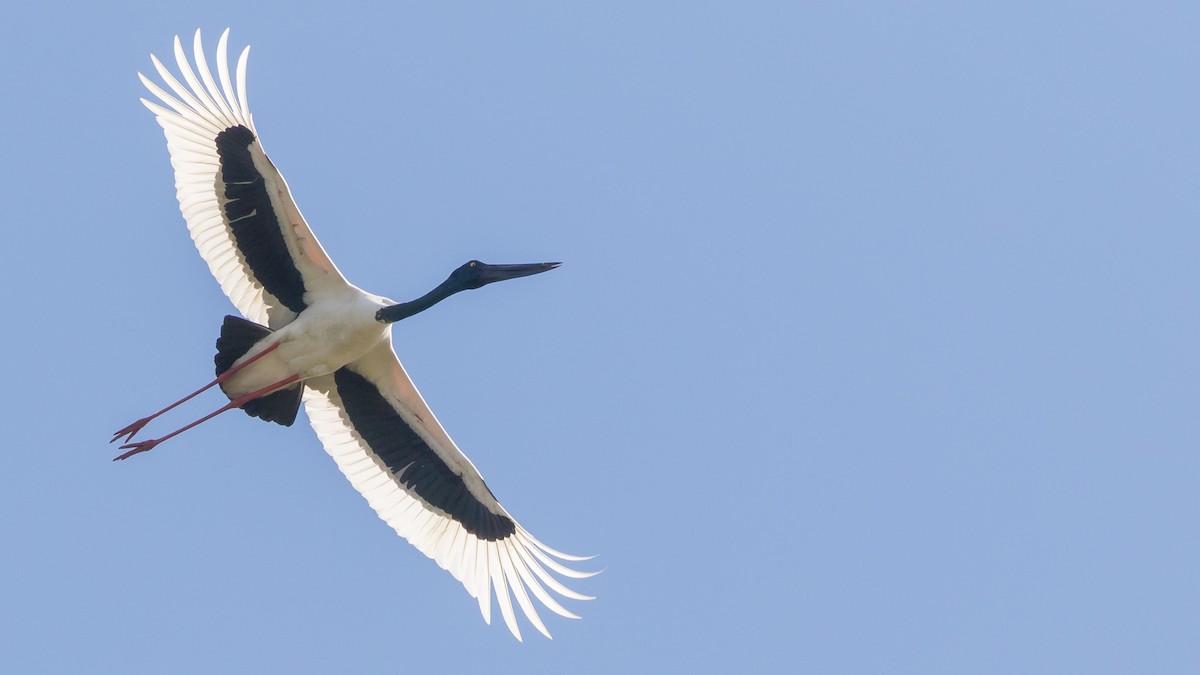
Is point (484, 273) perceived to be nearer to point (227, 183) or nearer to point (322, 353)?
point (322, 353)

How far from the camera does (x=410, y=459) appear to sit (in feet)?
84.2

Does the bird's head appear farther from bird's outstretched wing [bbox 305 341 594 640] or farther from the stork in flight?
bird's outstretched wing [bbox 305 341 594 640]

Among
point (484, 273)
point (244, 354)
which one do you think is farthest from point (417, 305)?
point (244, 354)

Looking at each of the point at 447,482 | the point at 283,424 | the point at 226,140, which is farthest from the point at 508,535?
the point at 226,140

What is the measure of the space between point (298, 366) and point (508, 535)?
9.93 feet

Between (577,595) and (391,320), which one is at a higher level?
(391,320)

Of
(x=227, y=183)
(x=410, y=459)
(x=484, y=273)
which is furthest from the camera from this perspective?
(x=410, y=459)

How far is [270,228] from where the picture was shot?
965 inches

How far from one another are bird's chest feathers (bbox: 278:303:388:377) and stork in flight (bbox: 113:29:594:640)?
1 cm

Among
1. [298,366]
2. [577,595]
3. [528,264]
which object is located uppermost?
[528,264]

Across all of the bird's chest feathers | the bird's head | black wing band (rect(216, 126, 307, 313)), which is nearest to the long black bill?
the bird's head

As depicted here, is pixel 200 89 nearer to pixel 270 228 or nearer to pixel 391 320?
pixel 270 228

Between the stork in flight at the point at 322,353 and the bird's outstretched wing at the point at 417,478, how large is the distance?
15 millimetres

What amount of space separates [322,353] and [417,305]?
1.12 meters
